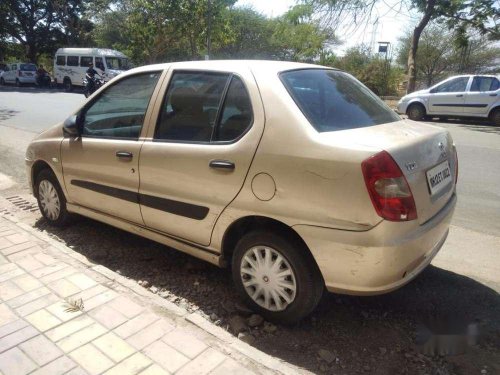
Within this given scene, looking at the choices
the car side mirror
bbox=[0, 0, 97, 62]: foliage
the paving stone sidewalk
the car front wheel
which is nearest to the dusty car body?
the car side mirror

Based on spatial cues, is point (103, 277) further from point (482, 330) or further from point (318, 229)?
point (482, 330)

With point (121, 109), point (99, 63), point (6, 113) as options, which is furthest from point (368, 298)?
point (99, 63)

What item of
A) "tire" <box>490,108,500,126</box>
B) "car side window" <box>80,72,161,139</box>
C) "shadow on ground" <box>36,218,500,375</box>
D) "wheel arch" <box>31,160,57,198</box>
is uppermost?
"car side window" <box>80,72,161,139</box>

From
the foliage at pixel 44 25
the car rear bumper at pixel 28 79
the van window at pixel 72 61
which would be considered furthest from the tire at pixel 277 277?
the foliage at pixel 44 25

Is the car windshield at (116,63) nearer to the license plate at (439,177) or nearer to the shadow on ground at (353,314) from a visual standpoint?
the shadow on ground at (353,314)

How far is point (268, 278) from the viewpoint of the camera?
276 centimetres

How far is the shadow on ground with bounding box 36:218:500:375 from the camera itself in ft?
8.24

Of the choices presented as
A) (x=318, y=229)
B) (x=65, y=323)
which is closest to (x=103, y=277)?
(x=65, y=323)

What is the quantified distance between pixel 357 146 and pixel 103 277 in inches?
85.3

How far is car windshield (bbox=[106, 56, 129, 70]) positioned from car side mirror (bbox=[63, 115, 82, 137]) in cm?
2321

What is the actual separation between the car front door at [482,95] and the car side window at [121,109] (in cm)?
1288

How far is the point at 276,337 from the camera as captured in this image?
2.73 m

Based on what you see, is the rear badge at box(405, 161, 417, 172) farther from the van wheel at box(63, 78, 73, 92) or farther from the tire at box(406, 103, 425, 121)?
the van wheel at box(63, 78, 73, 92)

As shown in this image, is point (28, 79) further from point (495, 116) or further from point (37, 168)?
point (37, 168)
